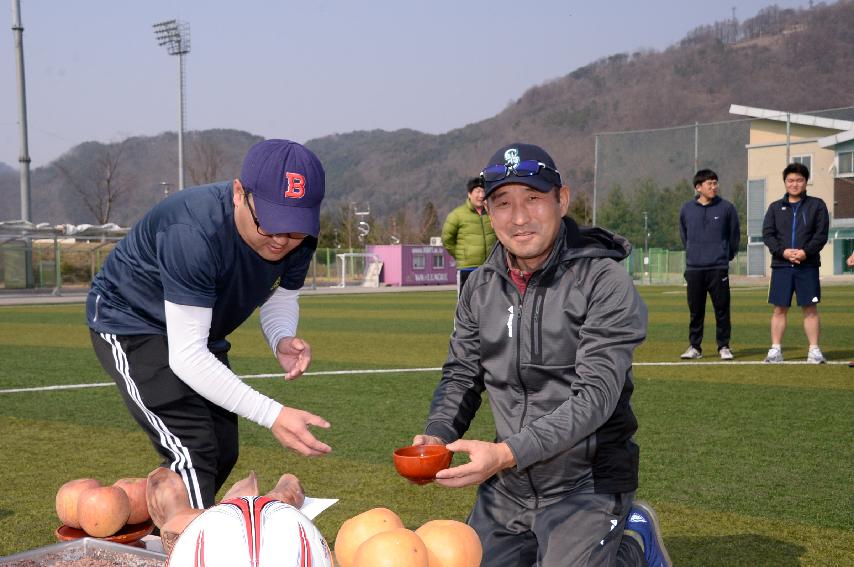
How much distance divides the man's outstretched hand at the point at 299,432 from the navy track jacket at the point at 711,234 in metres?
9.24

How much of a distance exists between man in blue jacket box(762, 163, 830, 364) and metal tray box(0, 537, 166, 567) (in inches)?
355

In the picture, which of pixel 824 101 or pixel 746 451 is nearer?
pixel 746 451

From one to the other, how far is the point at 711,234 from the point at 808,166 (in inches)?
1888

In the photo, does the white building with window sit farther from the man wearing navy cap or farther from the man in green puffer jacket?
the man wearing navy cap

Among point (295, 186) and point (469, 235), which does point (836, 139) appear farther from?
point (295, 186)

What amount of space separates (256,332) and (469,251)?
6565mm

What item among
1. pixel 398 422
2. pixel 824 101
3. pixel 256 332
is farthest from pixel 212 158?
pixel 824 101

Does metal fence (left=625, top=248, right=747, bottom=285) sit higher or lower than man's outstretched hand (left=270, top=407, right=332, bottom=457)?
lower

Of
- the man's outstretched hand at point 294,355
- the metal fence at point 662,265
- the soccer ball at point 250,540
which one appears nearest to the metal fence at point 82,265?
the metal fence at point 662,265

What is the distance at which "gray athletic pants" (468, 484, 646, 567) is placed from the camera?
314cm

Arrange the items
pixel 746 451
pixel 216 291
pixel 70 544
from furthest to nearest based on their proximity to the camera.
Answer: pixel 746 451
pixel 216 291
pixel 70 544

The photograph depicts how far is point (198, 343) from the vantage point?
343cm

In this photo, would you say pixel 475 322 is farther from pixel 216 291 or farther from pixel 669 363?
pixel 669 363

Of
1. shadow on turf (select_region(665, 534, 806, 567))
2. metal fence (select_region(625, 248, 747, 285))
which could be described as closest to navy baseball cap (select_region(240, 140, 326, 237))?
shadow on turf (select_region(665, 534, 806, 567))
